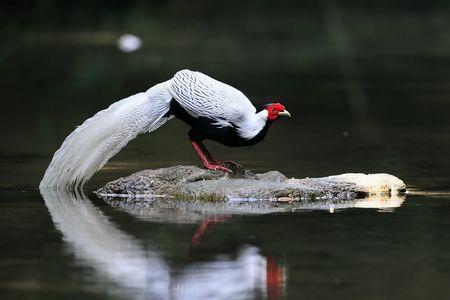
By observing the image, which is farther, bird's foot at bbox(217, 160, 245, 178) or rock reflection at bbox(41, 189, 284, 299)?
bird's foot at bbox(217, 160, 245, 178)

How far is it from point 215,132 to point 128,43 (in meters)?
21.4

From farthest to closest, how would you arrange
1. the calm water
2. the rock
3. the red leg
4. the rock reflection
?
the red leg < the rock < the calm water < the rock reflection

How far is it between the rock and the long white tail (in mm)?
266

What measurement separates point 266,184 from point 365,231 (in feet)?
5.40

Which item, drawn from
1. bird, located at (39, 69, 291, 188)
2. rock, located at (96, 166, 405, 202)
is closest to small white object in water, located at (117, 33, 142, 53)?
bird, located at (39, 69, 291, 188)

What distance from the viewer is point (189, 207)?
10.4m

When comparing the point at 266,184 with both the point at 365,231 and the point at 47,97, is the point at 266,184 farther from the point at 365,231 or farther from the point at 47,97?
the point at 47,97

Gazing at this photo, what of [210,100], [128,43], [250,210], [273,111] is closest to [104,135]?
[210,100]

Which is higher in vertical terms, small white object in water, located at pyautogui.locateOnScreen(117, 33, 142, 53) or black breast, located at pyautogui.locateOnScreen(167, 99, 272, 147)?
small white object in water, located at pyautogui.locateOnScreen(117, 33, 142, 53)

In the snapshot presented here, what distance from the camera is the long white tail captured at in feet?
36.8

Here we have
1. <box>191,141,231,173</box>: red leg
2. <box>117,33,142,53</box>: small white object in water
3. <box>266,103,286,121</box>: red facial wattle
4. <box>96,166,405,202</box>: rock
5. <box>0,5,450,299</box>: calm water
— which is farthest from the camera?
<box>117,33,142,53</box>: small white object in water

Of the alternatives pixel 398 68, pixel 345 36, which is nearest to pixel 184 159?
pixel 398 68

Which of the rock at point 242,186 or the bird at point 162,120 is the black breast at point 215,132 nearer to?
the bird at point 162,120

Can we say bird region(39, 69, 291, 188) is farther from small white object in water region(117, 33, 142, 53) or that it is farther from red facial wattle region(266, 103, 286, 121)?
small white object in water region(117, 33, 142, 53)
